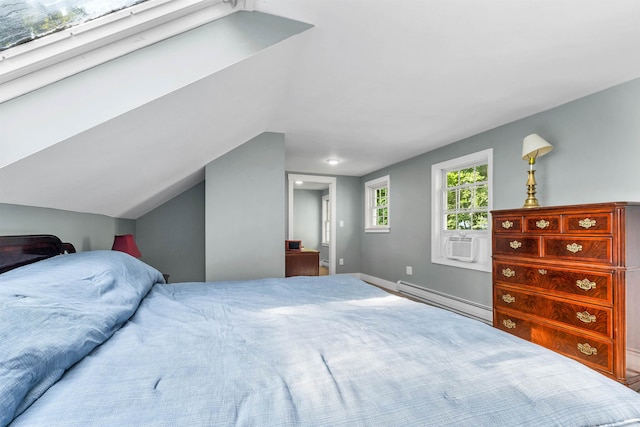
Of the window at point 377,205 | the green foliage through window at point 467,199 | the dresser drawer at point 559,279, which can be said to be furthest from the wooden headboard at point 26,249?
the window at point 377,205

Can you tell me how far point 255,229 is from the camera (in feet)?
11.1

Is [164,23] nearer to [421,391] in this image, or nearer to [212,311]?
[212,311]

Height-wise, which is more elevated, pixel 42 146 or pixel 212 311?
pixel 42 146

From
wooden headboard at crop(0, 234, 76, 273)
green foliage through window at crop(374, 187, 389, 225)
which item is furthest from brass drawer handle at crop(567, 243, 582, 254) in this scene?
green foliage through window at crop(374, 187, 389, 225)

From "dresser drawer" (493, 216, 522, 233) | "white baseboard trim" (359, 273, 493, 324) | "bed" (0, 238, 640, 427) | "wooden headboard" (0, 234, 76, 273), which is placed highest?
"dresser drawer" (493, 216, 522, 233)

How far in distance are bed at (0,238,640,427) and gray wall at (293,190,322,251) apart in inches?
282

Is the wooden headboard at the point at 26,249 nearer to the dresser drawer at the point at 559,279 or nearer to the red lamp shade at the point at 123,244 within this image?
the red lamp shade at the point at 123,244

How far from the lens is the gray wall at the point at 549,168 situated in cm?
235

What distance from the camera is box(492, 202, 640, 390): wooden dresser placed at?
1902 millimetres

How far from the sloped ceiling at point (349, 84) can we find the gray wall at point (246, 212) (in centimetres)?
29

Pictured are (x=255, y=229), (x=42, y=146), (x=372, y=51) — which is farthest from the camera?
(x=255, y=229)

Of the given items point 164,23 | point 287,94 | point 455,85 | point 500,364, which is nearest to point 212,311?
point 500,364

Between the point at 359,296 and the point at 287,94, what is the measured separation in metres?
1.71

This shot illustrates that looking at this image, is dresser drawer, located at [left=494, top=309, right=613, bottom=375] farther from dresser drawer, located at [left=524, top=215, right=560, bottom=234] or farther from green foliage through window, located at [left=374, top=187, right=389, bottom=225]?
green foliage through window, located at [left=374, top=187, right=389, bottom=225]
